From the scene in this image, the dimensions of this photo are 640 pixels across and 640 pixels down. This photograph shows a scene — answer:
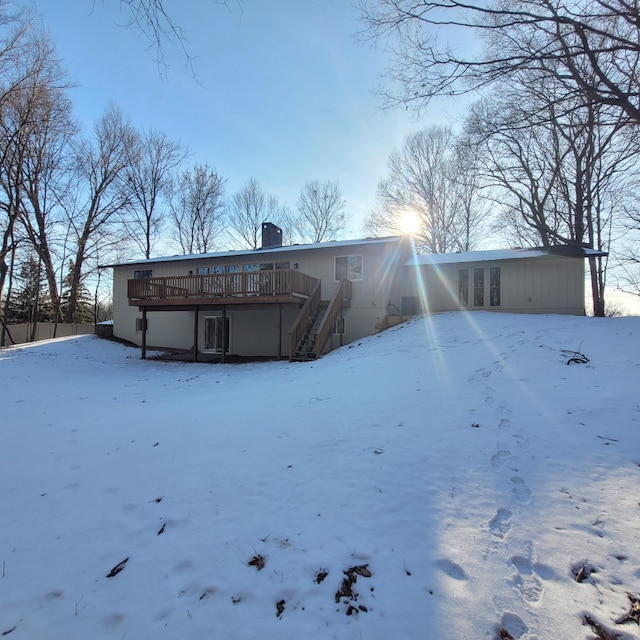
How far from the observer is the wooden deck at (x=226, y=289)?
13.0 meters

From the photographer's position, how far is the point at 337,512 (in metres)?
3.21

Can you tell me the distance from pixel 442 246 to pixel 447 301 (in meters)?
12.8

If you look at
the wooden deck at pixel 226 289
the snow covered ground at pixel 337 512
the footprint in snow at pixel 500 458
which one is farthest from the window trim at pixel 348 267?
the footprint in snow at pixel 500 458

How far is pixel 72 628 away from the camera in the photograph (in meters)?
2.14

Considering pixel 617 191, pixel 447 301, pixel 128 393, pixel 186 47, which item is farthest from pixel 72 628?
pixel 617 191

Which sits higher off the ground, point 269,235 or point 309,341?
point 269,235

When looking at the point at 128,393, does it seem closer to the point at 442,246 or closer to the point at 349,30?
the point at 349,30

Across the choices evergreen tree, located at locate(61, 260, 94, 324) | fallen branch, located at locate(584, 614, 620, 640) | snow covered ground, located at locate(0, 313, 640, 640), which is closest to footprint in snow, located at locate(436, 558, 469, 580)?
snow covered ground, located at locate(0, 313, 640, 640)

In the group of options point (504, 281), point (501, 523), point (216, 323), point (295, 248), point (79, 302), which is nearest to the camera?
point (501, 523)

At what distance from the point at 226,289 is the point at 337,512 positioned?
11560 mm

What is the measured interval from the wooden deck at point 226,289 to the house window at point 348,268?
4.09 feet

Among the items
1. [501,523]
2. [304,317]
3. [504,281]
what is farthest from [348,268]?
[501,523]

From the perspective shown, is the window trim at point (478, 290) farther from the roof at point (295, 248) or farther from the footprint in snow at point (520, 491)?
the footprint in snow at point (520, 491)

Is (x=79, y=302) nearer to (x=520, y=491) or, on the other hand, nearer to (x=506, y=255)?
(x=506, y=255)
